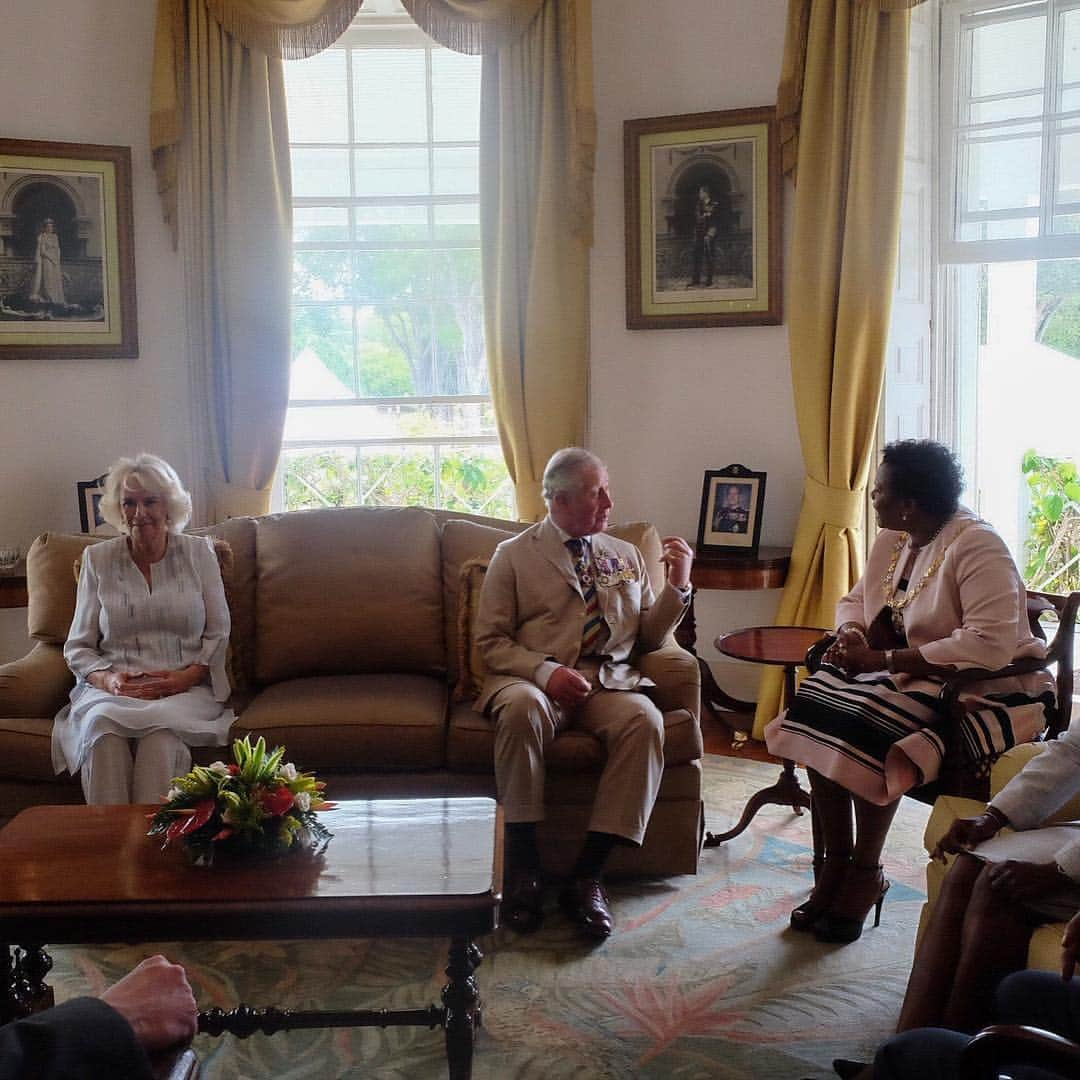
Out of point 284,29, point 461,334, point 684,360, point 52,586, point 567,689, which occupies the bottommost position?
point 567,689

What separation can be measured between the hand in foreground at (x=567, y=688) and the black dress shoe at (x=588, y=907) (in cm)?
46

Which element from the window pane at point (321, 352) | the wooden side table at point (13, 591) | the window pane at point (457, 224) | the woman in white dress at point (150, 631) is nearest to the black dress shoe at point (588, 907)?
the woman in white dress at point (150, 631)

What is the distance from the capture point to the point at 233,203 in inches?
189

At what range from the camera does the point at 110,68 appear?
483 cm

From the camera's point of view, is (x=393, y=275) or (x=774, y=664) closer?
(x=774, y=664)

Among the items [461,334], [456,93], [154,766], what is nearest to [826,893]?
[154,766]

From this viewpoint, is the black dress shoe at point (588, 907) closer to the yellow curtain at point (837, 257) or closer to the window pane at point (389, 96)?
the yellow curtain at point (837, 257)

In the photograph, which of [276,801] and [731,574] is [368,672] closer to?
[276,801]

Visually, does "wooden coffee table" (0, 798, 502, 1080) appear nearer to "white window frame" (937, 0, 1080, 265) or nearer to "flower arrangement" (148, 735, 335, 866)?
"flower arrangement" (148, 735, 335, 866)

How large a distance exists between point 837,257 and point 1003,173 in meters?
0.74

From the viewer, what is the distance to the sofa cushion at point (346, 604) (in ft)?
11.7

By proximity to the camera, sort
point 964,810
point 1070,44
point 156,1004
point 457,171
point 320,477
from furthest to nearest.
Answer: point 320,477 → point 457,171 → point 1070,44 → point 964,810 → point 156,1004

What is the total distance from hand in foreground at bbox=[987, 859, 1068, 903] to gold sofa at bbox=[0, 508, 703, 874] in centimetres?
124

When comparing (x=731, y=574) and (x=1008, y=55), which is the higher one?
(x=1008, y=55)
